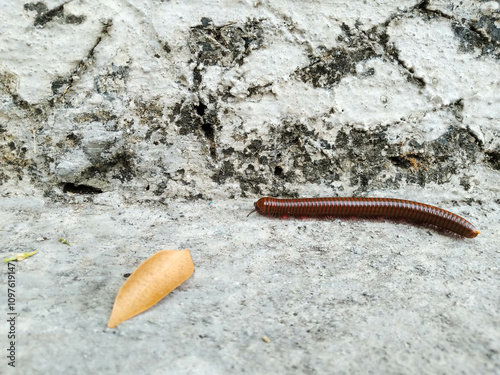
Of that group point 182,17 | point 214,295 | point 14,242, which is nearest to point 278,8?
point 182,17

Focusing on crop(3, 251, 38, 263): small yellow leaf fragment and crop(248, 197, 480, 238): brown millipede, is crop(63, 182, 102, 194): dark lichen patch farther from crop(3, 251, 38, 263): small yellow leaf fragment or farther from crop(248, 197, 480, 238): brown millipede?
crop(248, 197, 480, 238): brown millipede

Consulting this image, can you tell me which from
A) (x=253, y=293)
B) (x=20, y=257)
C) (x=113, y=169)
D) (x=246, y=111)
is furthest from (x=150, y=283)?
(x=246, y=111)

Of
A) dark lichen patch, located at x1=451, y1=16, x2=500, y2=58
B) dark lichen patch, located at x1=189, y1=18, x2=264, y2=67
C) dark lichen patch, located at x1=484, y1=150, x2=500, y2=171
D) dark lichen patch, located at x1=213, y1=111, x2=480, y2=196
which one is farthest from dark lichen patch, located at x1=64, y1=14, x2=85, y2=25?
dark lichen patch, located at x1=484, y1=150, x2=500, y2=171

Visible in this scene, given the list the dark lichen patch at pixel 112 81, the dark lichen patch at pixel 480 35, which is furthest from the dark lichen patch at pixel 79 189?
the dark lichen patch at pixel 480 35

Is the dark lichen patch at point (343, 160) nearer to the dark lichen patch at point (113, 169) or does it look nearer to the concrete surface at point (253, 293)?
the concrete surface at point (253, 293)

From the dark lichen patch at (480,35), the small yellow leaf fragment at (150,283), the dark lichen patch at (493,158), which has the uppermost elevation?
the dark lichen patch at (480,35)

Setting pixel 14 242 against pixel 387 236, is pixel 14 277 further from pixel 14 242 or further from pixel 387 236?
pixel 387 236

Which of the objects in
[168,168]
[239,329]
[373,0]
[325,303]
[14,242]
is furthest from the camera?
[168,168]
